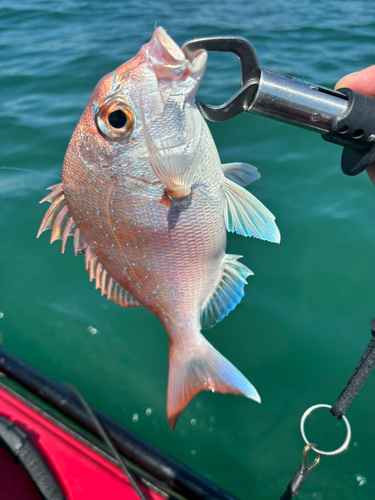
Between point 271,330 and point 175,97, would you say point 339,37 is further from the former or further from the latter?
point 175,97

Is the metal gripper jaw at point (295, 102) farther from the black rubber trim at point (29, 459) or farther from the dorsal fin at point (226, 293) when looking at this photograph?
the black rubber trim at point (29, 459)

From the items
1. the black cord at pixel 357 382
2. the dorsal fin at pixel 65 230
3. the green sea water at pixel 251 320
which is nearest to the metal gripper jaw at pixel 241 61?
the dorsal fin at pixel 65 230

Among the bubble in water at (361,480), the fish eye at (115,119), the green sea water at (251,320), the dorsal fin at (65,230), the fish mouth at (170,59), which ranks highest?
the fish mouth at (170,59)

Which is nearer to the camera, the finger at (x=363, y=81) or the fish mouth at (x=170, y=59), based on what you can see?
the fish mouth at (x=170, y=59)

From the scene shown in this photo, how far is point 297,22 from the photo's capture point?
261 inches

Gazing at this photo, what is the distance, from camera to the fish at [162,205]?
4.54ft

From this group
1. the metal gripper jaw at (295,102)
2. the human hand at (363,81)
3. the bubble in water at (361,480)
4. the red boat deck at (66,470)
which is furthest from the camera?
the bubble in water at (361,480)

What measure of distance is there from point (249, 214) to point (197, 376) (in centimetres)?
76

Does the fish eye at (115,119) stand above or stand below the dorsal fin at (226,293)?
above

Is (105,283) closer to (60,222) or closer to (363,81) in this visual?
(60,222)

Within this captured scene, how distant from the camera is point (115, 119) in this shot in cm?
141

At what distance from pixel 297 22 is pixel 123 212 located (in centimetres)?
680

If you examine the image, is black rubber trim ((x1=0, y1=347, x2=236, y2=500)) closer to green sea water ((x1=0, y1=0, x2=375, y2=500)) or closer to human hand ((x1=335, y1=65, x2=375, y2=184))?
green sea water ((x1=0, y1=0, x2=375, y2=500))

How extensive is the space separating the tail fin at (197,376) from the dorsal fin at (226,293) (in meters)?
0.16
